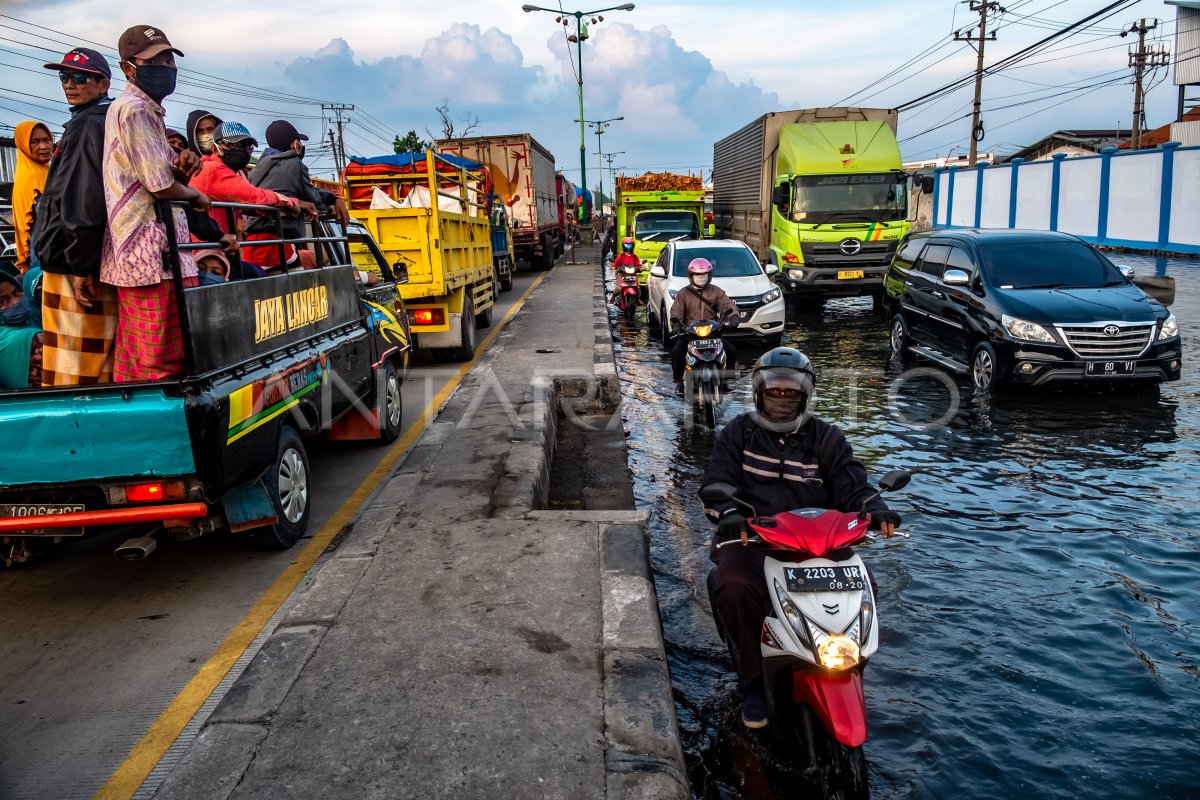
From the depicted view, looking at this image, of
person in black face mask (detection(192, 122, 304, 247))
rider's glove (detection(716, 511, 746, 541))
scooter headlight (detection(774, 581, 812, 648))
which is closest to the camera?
scooter headlight (detection(774, 581, 812, 648))

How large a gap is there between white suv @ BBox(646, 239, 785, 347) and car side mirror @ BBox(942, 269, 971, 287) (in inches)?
110

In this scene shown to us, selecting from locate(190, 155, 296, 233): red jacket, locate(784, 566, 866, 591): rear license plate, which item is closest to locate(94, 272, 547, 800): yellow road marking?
locate(190, 155, 296, 233): red jacket

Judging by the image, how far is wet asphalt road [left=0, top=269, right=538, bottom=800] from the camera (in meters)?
3.27

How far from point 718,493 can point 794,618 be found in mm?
545

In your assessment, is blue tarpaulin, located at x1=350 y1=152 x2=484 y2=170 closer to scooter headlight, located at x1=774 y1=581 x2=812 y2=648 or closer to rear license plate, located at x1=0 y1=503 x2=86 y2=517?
A: rear license plate, located at x1=0 y1=503 x2=86 y2=517

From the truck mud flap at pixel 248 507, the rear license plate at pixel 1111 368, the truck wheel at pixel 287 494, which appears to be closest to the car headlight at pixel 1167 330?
the rear license plate at pixel 1111 368

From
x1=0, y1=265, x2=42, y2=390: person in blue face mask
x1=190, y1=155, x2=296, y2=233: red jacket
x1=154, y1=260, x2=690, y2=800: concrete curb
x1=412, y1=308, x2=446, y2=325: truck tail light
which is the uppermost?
x1=190, y1=155, x2=296, y2=233: red jacket

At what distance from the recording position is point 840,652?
2.92 m

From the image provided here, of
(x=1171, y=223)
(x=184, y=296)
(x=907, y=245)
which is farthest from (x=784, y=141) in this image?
(x=184, y=296)

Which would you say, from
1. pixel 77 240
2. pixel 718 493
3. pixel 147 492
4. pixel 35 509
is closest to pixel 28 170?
pixel 77 240

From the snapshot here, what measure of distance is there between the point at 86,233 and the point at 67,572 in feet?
6.94

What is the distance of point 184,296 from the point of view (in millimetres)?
3990

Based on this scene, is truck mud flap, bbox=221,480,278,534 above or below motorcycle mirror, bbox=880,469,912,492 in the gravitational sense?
below

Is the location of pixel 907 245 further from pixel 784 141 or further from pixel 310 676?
pixel 310 676
